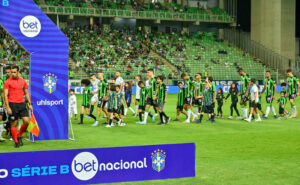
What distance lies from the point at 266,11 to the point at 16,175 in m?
52.8

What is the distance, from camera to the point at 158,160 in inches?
243

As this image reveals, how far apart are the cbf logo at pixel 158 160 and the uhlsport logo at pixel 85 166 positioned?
2.67 ft

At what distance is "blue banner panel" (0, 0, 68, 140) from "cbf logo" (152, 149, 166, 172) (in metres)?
6.97

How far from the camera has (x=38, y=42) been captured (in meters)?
12.3

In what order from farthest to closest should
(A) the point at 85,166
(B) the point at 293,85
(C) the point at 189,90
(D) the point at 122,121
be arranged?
(B) the point at 293,85 → (C) the point at 189,90 → (D) the point at 122,121 → (A) the point at 85,166

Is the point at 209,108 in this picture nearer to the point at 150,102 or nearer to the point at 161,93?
the point at 161,93

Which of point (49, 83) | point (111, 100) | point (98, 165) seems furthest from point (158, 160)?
point (111, 100)

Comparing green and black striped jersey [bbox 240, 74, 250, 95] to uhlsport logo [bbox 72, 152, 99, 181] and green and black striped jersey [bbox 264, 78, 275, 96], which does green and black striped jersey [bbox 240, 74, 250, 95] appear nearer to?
green and black striped jersey [bbox 264, 78, 275, 96]

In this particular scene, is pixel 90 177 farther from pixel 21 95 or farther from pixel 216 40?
pixel 216 40

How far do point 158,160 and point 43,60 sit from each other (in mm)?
7251

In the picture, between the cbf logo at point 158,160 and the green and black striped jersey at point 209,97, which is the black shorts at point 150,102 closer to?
the green and black striped jersey at point 209,97

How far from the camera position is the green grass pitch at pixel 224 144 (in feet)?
27.0

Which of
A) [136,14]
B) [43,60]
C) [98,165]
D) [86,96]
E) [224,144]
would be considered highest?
[136,14]

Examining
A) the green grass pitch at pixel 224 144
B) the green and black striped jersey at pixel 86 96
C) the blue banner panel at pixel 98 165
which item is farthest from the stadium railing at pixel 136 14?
the blue banner panel at pixel 98 165
